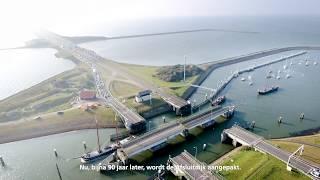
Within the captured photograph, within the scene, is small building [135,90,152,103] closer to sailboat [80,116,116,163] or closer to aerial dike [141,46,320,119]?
aerial dike [141,46,320,119]

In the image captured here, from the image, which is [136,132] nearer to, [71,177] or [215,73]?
[71,177]

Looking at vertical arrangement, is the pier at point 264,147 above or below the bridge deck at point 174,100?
below

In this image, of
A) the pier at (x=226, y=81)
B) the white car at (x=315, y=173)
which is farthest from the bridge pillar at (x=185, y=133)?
the white car at (x=315, y=173)

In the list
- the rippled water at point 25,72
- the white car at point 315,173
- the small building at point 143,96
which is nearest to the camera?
the white car at point 315,173

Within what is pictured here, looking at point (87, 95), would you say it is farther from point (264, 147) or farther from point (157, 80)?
point (264, 147)

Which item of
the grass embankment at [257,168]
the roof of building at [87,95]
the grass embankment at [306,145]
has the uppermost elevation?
the roof of building at [87,95]

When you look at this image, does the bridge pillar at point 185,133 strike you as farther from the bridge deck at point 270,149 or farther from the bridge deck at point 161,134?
the bridge deck at point 270,149

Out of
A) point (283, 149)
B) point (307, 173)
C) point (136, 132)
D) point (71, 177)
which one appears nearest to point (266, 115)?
point (283, 149)
